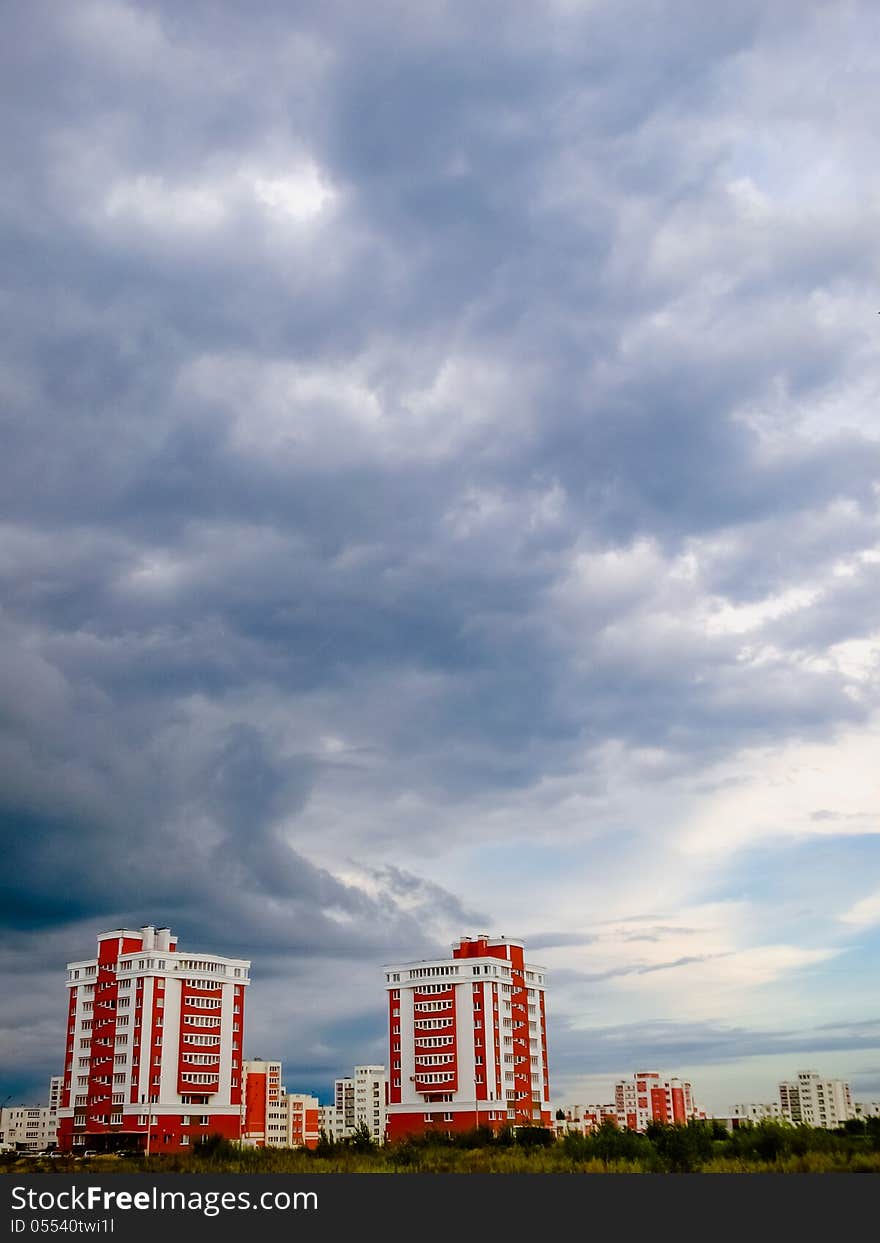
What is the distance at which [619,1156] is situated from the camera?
42875 millimetres

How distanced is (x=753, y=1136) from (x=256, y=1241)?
20.9 meters

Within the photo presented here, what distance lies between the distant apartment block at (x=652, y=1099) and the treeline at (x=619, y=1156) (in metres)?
138

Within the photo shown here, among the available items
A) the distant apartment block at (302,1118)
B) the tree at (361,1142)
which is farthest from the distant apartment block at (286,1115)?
the tree at (361,1142)

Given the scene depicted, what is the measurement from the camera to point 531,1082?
9712 centimetres

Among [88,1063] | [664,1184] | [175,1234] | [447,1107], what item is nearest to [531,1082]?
[447,1107]

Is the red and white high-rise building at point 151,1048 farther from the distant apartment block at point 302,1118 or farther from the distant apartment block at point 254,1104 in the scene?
the distant apartment block at point 302,1118

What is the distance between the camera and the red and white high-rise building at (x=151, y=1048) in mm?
87125

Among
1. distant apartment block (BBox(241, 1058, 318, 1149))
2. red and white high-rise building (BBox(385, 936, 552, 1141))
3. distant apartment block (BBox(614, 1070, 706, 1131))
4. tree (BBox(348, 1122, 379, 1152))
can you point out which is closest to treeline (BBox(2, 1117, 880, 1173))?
tree (BBox(348, 1122, 379, 1152))

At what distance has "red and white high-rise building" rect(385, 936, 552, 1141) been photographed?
302ft

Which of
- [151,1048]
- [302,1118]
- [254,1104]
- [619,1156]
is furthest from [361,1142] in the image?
[302,1118]

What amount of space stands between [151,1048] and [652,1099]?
394 feet

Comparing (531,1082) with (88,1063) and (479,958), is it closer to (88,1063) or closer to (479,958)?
(479,958)

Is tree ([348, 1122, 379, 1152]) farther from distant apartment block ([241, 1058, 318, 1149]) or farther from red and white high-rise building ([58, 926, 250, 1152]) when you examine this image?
distant apartment block ([241, 1058, 318, 1149])

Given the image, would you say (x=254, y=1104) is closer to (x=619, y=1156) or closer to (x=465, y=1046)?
(x=465, y=1046)
